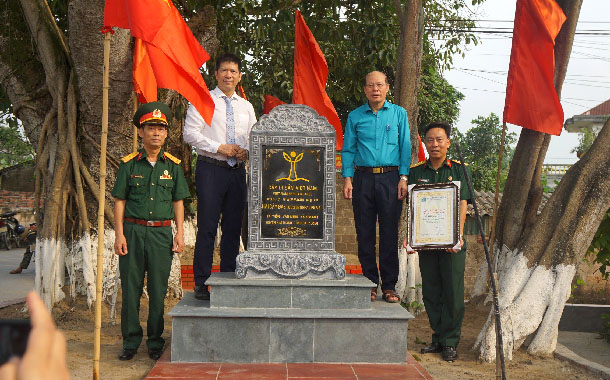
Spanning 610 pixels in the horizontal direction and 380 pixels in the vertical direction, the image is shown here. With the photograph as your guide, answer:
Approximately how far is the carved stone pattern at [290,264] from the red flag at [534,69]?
209cm

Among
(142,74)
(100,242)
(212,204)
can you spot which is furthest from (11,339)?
(142,74)

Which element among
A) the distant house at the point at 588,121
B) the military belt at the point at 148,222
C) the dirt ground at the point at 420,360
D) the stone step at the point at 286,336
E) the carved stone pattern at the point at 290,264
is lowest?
the dirt ground at the point at 420,360

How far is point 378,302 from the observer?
526 cm

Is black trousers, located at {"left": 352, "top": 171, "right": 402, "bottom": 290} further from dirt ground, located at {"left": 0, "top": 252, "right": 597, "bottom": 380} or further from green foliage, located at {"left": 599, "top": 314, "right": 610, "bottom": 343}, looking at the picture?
green foliage, located at {"left": 599, "top": 314, "right": 610, "bottom": 343}

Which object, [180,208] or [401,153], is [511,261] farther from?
[180,208]

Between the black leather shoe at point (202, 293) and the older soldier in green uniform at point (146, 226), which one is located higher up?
the older soldier in green uniform at point (146, 226)

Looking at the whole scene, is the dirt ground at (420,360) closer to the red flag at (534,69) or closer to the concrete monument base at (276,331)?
the concrete monument base at (276,331)

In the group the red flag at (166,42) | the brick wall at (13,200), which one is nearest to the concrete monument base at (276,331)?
the red flag at (166,42)

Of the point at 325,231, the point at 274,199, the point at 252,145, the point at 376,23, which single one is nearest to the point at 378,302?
the point at 325,231

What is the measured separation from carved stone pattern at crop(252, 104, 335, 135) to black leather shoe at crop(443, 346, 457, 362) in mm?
2050

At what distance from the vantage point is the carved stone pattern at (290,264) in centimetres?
505

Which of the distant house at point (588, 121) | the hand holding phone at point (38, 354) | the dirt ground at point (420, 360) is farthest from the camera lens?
the distant house at point (588, 121)

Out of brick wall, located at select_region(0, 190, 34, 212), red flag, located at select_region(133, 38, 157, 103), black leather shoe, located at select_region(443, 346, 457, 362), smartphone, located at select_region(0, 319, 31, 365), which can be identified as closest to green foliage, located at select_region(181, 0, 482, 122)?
red flag, located at select_region(133, 38, 157, 103)

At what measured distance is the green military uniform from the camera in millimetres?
5043
